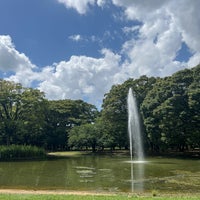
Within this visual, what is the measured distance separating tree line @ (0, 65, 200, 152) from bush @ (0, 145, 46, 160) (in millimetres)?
5975

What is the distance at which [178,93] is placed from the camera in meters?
41.6

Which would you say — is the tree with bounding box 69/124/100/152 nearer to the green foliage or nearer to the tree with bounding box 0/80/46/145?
the tree with bounding box 0/80/46/145

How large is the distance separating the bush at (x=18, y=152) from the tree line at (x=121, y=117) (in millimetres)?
5975

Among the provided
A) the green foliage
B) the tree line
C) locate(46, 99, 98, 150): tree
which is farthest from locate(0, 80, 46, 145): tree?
the green foliage

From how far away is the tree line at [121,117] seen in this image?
132 ft

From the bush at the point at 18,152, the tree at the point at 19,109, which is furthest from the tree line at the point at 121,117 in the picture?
the bush at the point at 18,152

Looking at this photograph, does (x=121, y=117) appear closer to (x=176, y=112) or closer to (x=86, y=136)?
(x=86, y=136)

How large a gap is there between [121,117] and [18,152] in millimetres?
18107

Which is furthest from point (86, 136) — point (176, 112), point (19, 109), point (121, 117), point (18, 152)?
point (176, 112)

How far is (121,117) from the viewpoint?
5197 cm

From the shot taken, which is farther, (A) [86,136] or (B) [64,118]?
(B) [64,118]

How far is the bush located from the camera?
128 feet

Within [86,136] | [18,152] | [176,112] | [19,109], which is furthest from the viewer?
[86,136]

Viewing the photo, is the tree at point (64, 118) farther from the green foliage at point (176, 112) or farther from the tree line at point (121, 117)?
the green foliage at point (176, 112)
